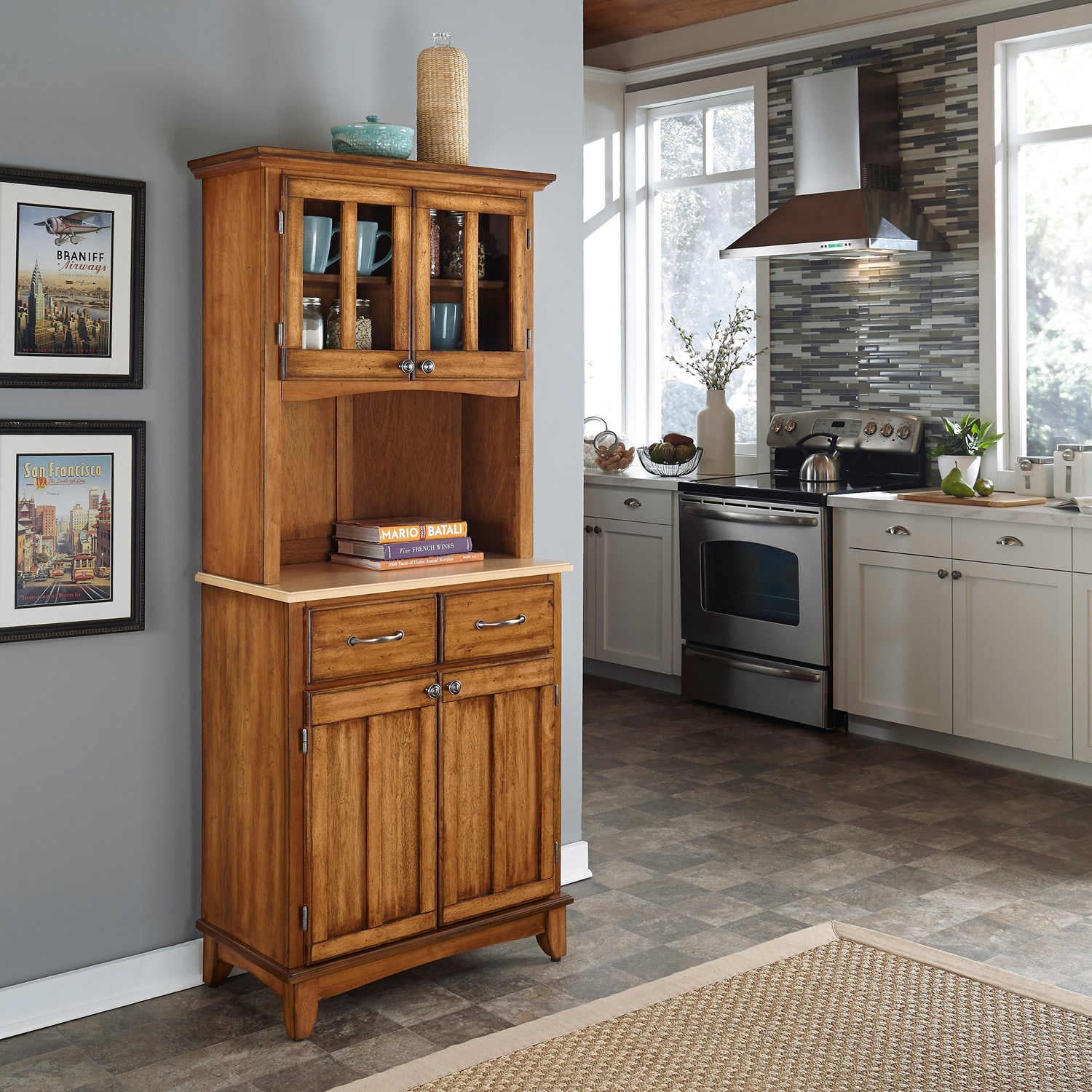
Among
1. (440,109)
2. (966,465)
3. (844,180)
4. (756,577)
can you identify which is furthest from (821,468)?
(440,109)

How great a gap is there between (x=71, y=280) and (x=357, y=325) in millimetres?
588

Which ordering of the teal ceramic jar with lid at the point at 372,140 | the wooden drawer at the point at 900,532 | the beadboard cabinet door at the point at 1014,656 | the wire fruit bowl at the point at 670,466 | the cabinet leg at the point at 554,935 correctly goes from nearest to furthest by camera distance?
the teal ceramic jar with lid at the point at 372,140, the cabinet leg at the point at 554,935, the beadboard cabinet door at the point at 1014,656, the wooden drawer at the point at 900,532, the wire fruit bowl at the point at 670,466

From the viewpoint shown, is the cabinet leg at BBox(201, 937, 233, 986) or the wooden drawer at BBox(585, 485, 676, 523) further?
the wooden drawer at BBox(585, 485, 676, 523)

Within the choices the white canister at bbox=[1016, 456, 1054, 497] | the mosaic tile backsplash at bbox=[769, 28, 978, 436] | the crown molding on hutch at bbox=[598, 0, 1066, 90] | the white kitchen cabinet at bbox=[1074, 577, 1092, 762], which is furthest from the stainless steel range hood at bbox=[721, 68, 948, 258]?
the white kitchen cabinet at bbox=[1074, 577, 1092, 762]

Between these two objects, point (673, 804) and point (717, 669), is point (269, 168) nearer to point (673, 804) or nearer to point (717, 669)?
point (673, 804)

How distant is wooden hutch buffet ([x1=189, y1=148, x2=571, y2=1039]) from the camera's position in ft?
8.66

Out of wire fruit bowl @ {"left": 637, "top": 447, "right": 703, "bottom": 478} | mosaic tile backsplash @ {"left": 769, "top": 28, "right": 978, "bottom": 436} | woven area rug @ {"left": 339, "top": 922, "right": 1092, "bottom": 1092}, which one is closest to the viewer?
woven area rug @ {"left": 339, "top": 922, "right": 1092, "bottom": 1092}

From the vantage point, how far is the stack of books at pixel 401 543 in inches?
115

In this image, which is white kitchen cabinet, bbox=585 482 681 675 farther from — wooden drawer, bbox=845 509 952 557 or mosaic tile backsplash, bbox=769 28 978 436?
wooden drawer, bbox=845 509 952 557

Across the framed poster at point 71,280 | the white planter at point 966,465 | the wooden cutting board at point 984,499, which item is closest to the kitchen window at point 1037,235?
the white planter at point 966,465

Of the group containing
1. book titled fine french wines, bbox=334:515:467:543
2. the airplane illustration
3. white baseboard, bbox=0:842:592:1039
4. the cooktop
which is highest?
the airplane illustration

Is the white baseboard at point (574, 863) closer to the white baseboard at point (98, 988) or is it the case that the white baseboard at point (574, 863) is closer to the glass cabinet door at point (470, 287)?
the white baseboard at point (98, 988)

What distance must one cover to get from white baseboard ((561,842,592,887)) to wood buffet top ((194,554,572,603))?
36.3 inches

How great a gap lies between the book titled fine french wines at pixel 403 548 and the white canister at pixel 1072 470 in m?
2.46
